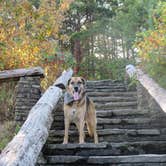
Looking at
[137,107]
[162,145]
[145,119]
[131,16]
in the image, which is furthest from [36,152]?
[131,16]

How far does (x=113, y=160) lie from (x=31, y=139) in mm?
1485

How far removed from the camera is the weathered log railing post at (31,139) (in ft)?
11.0

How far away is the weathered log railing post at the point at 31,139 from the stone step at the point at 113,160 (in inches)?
19.0

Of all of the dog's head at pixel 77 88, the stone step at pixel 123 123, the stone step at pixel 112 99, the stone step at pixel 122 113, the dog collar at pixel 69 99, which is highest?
the dog's head at pixel 77 88

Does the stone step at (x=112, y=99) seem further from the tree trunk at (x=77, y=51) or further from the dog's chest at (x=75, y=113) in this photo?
the tree trunk at (x=77, y=51)

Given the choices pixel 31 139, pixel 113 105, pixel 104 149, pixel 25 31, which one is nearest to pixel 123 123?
pixel 104 149

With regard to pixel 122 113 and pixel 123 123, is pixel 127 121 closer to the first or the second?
pixel 123 123

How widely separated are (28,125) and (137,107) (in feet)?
14.3

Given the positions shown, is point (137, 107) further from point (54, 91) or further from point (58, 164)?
point (58, 164)

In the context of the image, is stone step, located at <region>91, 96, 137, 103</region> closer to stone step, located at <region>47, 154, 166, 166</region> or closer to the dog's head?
the dog's head

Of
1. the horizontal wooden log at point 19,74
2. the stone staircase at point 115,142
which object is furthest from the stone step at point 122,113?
the horizontal wooden log at point 19,74

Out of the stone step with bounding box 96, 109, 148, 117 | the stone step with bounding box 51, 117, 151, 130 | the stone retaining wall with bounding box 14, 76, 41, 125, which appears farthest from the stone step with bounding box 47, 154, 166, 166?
the stone step with bounding box 96, 109, 148, 117

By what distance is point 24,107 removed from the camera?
7.63 m

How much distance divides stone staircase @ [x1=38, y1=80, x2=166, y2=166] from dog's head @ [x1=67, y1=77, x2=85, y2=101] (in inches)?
23.4
